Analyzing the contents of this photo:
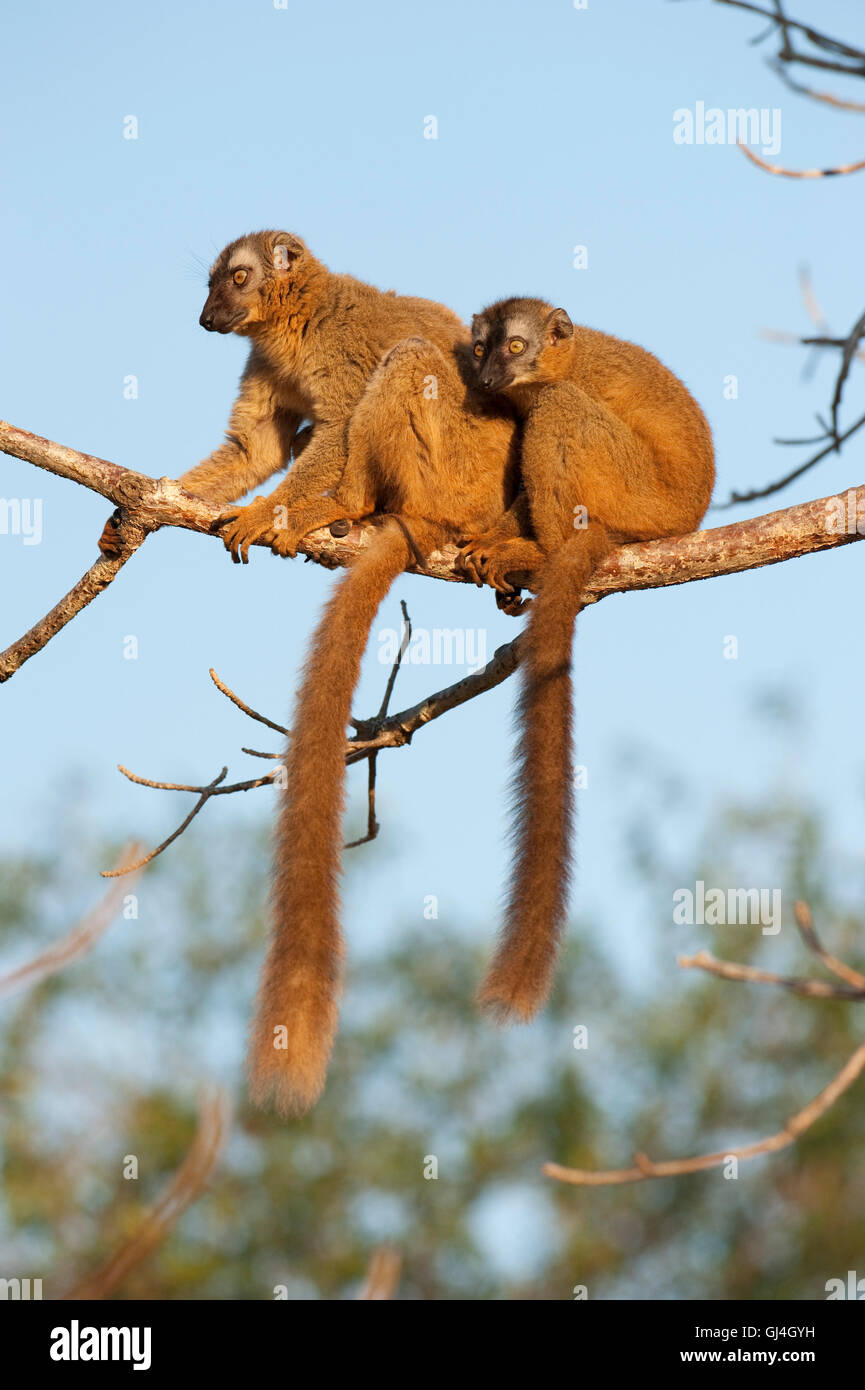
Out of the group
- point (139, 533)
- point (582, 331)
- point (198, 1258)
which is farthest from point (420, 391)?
point (198, 1258)

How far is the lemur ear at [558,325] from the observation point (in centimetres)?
620

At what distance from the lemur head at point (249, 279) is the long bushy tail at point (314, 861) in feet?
4.87

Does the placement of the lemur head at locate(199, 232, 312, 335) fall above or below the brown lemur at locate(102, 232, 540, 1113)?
above

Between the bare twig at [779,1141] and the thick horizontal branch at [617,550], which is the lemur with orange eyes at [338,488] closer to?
the thick horizontal branch at [617,550]

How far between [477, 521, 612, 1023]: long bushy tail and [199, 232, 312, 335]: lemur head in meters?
2.15

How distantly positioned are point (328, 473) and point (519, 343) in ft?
3.41

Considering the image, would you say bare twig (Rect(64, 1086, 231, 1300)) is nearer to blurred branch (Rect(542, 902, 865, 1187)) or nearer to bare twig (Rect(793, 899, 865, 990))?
blurred branch (Rect(542, 902, 865, 1187))

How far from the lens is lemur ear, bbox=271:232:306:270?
6.95 m

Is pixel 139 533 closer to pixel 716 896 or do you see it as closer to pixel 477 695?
pixel 477 695

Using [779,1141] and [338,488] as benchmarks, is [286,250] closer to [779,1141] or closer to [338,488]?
[338,488]

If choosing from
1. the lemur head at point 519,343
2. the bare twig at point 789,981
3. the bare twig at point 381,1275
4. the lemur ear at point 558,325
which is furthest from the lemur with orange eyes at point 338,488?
the bare twig at point 789,981

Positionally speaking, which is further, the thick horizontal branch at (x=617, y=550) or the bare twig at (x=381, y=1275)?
the thick horizontal branch at (x=617, y=550)

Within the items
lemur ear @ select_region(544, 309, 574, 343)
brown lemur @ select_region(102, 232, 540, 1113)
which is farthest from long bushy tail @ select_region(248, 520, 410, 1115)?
lemur ear @ select_region(544, 309, 574, 343)

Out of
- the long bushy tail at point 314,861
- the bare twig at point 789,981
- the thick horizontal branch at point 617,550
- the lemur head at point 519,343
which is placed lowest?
the bare twig at point 789,981
